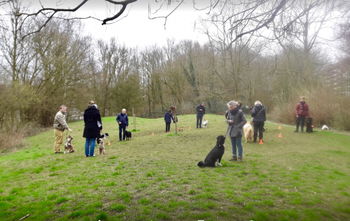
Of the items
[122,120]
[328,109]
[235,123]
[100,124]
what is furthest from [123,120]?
[328,109]

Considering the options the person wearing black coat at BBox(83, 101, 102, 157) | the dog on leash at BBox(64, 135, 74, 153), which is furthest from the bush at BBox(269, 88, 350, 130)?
the dog on leash at BBox(64, 135, 74, 153)

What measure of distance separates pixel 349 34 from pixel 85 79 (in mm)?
29769

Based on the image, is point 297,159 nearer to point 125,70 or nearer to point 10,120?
point 10,120

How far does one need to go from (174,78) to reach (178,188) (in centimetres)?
2710

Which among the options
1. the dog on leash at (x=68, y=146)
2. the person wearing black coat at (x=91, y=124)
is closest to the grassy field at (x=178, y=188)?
the person wearing black coat at (x=91, y=124)

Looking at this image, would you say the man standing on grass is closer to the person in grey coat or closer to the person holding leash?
the person holding leash

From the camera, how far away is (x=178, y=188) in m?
5.15

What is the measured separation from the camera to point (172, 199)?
4496mm

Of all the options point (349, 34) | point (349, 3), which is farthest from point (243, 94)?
point (349, 3)

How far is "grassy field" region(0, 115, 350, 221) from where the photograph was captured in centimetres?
396

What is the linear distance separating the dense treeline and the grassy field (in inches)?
206

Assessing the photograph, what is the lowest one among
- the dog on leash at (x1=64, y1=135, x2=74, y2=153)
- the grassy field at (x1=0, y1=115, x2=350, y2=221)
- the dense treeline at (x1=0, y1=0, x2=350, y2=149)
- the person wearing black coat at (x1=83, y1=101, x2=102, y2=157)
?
the grassy field at (x1=0, y1=115, x2=350, y2=221)

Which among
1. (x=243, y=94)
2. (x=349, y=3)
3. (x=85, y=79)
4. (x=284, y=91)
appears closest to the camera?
(x=349, y=3)

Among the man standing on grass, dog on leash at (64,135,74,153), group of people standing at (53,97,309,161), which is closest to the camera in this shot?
group of people standing at (53,97,309,161)
